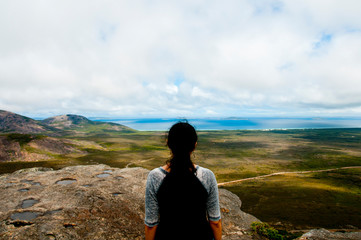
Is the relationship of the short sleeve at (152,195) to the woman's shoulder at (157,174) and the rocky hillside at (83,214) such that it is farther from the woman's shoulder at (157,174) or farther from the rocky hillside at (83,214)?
the rocky hillside at (83,214)

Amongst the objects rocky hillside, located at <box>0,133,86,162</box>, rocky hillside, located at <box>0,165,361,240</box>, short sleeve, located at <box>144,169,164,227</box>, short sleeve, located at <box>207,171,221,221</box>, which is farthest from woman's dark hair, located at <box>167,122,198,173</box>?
rocky hillside, located at <box>0,133,86,162</box>

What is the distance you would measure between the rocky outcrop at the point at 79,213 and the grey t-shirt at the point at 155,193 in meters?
13.1

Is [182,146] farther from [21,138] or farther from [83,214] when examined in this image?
[21,138]

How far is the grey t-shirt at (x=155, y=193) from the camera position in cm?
406

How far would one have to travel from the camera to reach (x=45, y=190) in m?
22.8

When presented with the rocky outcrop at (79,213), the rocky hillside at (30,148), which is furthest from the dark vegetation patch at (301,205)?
the rocky hillside at (30,148)

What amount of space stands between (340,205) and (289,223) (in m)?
22.1

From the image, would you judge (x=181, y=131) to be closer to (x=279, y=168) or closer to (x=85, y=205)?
(x=85, y=205)

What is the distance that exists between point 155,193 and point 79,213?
16283mm

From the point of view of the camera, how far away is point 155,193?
4078 mm

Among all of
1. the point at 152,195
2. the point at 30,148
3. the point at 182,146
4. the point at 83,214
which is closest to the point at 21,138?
the point at 30,148

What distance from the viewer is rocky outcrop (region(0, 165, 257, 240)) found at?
542 inches

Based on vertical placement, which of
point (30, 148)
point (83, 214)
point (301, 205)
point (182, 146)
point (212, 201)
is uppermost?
point (182, 146)

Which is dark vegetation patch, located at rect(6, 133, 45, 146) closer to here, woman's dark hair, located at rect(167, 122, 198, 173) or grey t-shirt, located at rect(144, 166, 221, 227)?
grey t-shirt, located at rect(144, 166, 221, 227)
